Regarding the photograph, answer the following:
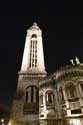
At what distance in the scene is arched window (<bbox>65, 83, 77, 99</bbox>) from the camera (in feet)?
97.6

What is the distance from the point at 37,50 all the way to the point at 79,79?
26734mm

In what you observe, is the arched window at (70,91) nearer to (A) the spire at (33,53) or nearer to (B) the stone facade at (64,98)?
(B) the stone facade at (64,98)

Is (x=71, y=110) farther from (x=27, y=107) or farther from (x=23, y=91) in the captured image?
(x=23, y=91)

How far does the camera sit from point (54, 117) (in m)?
30.7

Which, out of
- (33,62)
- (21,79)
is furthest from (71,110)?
(33,62)

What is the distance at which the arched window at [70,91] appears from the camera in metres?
29.8

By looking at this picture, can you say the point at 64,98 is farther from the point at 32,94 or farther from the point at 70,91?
the point at 32,94

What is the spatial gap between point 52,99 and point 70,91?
14.5ft

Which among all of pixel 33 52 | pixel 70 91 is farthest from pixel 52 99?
pixel 33 52

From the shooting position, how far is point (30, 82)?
45000mm

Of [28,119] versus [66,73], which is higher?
[66,73]

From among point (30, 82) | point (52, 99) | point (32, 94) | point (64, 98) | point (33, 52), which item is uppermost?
point (33, 52)

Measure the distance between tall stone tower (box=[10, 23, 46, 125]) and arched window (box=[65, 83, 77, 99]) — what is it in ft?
31.7

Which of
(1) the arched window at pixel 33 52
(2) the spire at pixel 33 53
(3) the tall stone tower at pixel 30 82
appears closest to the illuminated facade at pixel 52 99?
(3) the tall stone tower at pixel 30 82
